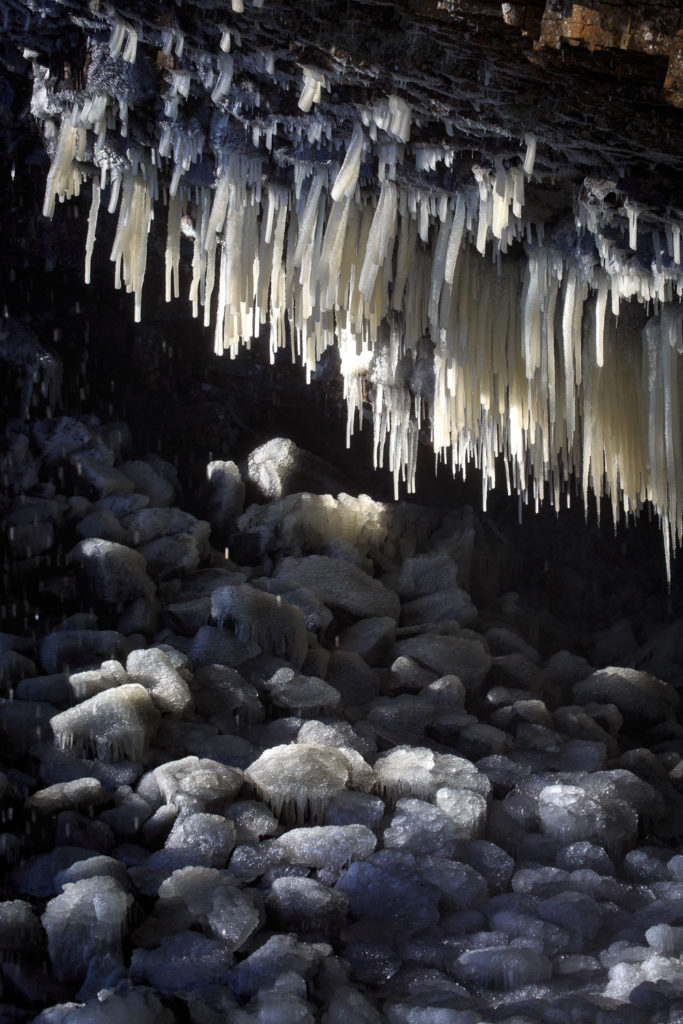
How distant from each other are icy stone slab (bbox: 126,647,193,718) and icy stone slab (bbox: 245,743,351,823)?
1.00 metres

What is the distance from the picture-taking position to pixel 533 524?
11.4 m

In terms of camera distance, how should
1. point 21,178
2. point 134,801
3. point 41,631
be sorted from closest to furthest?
point 134,801, point 41,631, point 21,178

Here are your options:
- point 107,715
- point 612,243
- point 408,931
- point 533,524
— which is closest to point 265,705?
point 107,715

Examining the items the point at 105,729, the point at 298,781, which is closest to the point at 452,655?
the point at 298,781

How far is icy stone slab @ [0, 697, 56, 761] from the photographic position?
574cm

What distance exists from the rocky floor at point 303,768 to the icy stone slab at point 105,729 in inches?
0.6

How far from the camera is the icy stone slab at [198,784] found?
502 centimetres

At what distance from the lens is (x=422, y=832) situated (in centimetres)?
489

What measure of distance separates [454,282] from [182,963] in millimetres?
3106

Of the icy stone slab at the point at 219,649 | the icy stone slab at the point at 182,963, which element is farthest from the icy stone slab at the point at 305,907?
the icy stone slab at the point at 219,649

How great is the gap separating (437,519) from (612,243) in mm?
7576

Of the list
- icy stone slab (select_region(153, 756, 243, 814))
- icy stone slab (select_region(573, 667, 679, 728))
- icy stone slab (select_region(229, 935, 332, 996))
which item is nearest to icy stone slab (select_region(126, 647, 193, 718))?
icy stone slab (select_region(153, 756, 243, 814))

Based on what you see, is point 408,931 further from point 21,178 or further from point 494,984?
point 21,178

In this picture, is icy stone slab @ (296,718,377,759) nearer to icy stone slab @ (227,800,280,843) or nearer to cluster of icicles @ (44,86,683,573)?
icy stone slab @ (227,800,280,843)
